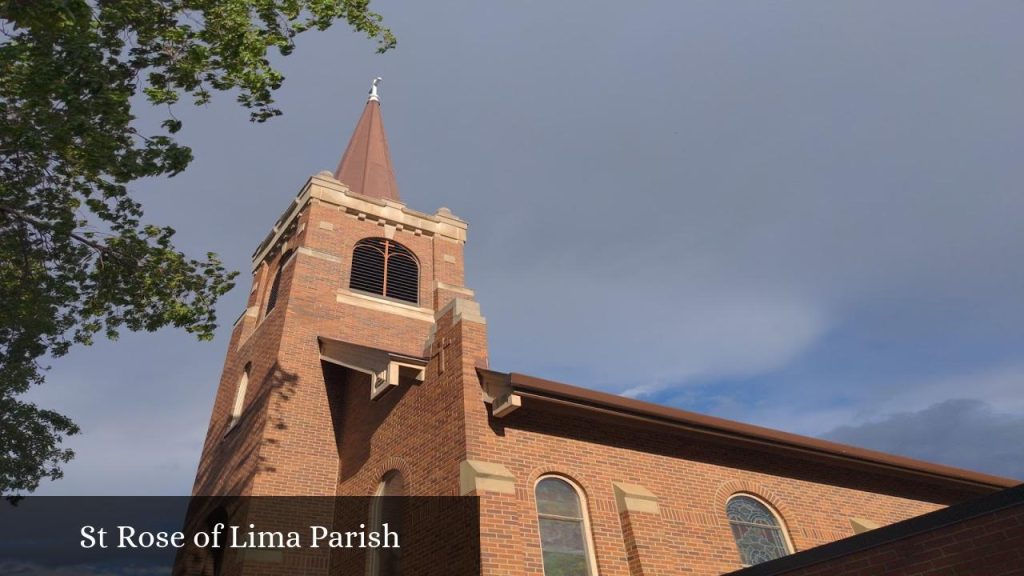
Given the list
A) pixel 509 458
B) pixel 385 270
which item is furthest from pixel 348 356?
pixel 385 270

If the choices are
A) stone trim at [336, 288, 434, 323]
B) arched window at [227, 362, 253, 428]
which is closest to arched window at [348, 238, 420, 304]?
stone trim at [336, 288, 434, 323]

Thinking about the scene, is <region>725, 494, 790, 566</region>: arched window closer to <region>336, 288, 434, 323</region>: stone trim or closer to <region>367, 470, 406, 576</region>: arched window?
<region>367, 470, 406, 576</region>: arched window

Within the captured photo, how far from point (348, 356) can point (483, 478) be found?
18.5 ft

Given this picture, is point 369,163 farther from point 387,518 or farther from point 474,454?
point 474,454

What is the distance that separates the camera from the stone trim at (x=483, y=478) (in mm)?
9625

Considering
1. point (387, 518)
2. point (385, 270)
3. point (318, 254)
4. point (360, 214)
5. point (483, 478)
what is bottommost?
point (483, 478)

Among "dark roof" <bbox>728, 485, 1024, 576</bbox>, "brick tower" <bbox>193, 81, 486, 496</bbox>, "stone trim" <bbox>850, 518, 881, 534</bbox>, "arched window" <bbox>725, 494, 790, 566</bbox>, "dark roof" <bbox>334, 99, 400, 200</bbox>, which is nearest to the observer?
"dark roof" <bbox>728, 485, 1024, 576</bbox>

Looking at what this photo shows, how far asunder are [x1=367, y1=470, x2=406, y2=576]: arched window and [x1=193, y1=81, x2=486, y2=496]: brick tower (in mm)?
218

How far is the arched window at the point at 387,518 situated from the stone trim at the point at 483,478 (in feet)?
7.02

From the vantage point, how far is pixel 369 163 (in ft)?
83.0

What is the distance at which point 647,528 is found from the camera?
10922 mm

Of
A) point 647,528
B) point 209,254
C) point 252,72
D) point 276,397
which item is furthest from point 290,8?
point 647,528

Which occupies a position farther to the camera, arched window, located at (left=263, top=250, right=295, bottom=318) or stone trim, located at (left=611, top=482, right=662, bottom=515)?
arched window, located at (left=263, top=250, right=295, bottom=318)

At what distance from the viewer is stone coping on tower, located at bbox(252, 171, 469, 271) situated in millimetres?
19859
